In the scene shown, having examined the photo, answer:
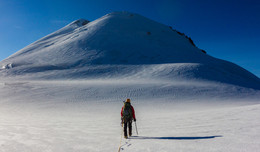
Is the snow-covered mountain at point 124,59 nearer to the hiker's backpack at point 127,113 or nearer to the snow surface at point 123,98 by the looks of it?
the snow surface at point 123,98

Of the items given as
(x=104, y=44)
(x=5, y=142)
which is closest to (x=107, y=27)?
(x=104, y=44)

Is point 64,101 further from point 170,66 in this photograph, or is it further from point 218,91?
point 170,66

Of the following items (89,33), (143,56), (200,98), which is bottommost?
(200,98)

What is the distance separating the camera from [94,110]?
16750 mm

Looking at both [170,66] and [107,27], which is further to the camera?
[107,27]

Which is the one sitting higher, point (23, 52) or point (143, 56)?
point (23, 52)

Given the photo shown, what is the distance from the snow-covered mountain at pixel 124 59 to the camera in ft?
116

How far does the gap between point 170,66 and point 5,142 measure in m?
34.3

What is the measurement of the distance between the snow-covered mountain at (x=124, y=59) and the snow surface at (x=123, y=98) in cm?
27

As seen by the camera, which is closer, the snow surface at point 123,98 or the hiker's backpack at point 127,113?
the snow surface at point 123,98

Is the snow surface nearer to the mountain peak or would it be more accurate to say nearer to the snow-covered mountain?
the snow-covered mountain

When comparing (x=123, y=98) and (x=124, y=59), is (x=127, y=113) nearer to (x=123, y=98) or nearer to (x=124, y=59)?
(x=123, y=98)

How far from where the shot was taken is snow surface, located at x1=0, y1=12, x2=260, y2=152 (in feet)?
19.7

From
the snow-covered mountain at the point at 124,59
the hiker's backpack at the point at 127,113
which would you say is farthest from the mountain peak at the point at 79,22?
the hiker's backpack at the point at 127,113
